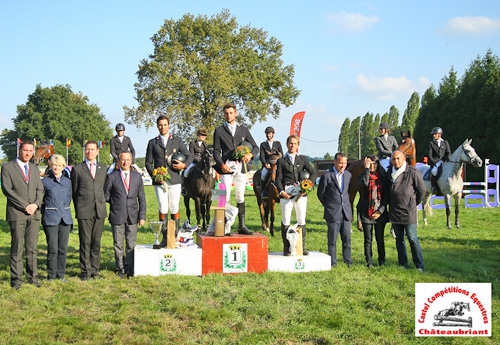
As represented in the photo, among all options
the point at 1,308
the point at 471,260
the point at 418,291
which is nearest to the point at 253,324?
the point at 418,291

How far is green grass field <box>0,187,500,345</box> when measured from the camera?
4.63 m

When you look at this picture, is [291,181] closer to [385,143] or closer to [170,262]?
[170,262]

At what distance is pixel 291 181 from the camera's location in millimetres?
7598

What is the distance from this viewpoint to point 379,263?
Answer: 7.59 meters

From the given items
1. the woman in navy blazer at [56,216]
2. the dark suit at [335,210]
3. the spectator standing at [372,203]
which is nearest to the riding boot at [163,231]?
the woman in navy blazer at [56,216]

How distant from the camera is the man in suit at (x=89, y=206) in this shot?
6730 millimetres

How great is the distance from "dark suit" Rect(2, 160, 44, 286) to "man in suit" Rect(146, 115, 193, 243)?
5.67ft

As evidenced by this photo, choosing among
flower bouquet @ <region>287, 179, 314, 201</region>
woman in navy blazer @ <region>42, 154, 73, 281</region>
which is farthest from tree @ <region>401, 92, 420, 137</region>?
woman in navy blazer @ <region>42, 154, 73, 281</region>

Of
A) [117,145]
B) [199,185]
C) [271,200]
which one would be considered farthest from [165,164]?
[117,145]

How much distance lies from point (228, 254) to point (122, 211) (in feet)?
5.10

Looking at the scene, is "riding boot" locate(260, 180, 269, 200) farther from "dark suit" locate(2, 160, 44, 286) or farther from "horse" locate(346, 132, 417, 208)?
"dark suit" locate(2, 160, 44, 286)
